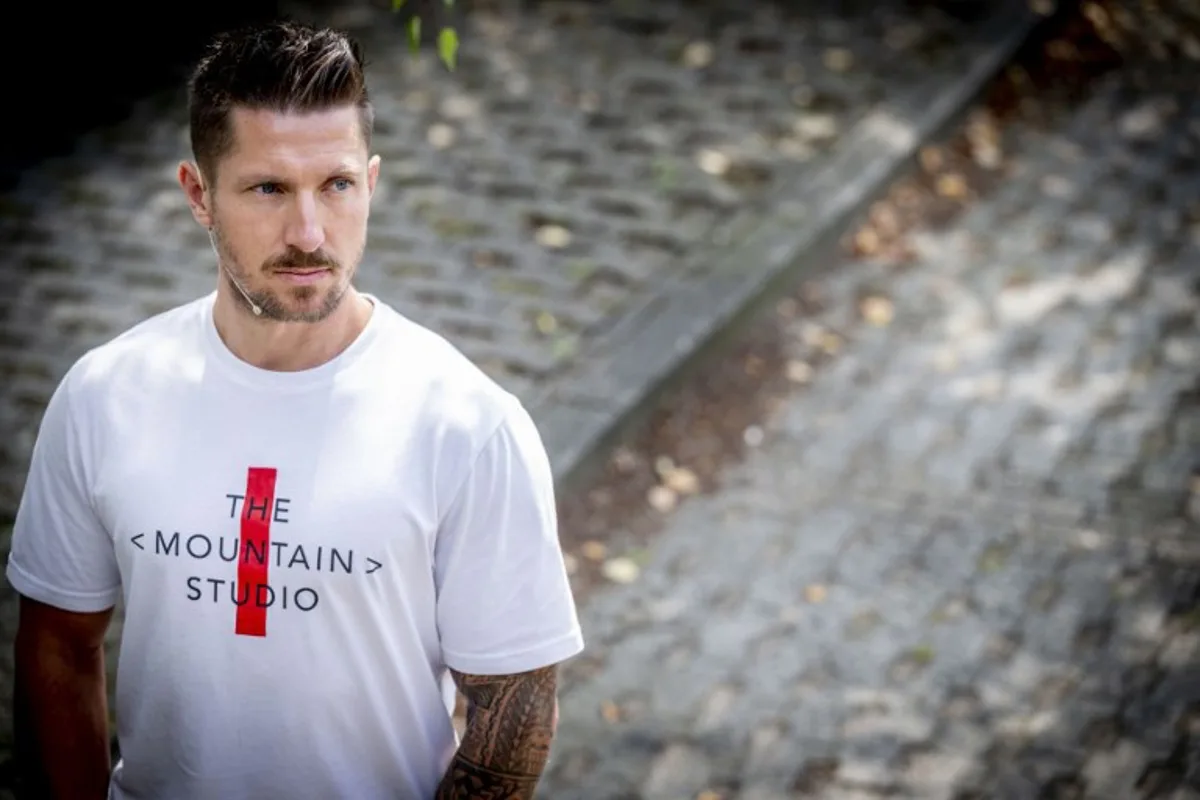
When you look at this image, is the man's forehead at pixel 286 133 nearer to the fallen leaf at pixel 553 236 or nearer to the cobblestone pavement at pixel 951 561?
the cobblestone pavement at pixel 951 561

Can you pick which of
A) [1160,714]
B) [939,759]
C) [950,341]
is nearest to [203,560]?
[939,759]

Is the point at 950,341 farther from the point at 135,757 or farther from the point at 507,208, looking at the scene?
the point at 135,757

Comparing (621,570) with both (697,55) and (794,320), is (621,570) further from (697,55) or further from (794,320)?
(697,55)

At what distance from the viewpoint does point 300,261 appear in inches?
115

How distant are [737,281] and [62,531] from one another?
4911 mm

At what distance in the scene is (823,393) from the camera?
23.6 ft

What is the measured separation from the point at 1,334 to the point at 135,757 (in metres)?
4.50

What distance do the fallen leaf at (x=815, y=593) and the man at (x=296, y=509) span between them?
120 inches

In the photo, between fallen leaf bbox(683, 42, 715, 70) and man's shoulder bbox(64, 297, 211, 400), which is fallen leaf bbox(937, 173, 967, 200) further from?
man's shoulder bbox(64, 297, 211, 400)

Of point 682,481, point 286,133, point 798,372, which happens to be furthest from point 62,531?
point 798,372

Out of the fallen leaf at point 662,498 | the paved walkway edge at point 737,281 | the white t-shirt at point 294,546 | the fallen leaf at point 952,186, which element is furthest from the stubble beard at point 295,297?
the fallen leaf at point 952,186

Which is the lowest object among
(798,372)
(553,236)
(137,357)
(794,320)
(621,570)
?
(621,570)

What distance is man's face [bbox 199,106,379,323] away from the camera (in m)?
2.88

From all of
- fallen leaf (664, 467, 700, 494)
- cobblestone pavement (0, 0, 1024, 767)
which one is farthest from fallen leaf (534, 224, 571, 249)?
fallen leaf (664, 467, 700, 494)
